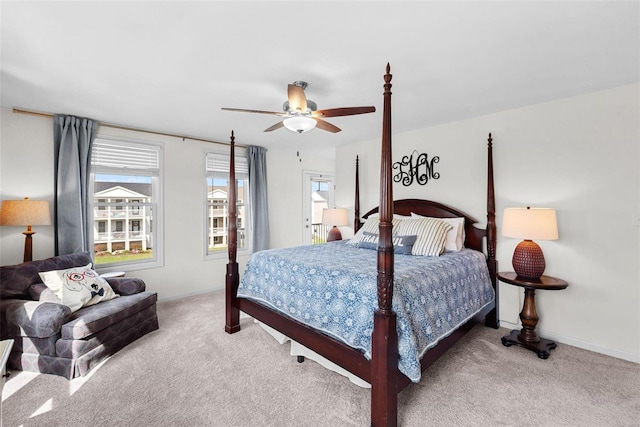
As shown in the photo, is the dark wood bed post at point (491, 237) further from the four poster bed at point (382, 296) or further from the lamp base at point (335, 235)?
the lamp base at point (335, 235)

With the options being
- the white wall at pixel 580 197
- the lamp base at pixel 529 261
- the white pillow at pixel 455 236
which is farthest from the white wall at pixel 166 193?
the lamp base at pixel 529 261

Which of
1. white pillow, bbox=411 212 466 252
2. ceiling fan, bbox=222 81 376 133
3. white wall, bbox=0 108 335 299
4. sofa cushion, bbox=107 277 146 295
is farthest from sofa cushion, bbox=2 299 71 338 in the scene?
white pillow, bbox=411 212 466 252

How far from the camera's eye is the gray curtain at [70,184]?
3.26 meters

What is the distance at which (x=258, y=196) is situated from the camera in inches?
197

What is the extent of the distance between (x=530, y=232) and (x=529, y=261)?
278 mm

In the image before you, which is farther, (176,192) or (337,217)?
(337,217)

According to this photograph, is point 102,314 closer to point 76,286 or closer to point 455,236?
point 76,286

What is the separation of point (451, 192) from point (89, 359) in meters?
4.02

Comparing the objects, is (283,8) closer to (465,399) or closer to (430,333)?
(430,333)

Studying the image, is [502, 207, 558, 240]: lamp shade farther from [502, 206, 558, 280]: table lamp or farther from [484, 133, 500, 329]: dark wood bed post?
[484, 133, 500, 329]: dark wood bed post

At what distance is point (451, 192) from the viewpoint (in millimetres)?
3684

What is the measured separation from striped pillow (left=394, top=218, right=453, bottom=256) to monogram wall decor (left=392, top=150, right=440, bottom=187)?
78 cm

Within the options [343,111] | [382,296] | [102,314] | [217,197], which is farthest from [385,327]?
[217,197]

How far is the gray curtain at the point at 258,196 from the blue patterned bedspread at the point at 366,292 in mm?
1994
